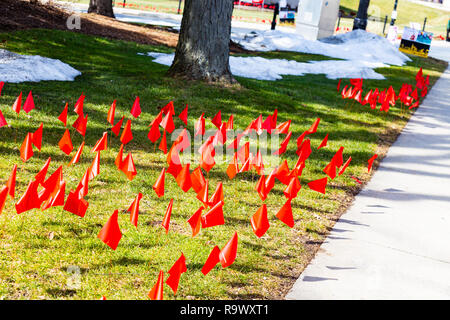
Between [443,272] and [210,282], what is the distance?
1.79m

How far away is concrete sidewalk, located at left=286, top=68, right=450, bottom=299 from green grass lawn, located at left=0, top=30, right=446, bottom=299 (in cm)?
16

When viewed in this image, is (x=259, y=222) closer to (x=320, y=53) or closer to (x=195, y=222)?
(x=195, y=222)

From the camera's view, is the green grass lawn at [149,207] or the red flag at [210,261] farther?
the green grass lawn at [149,207]

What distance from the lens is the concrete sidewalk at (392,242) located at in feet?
11.5

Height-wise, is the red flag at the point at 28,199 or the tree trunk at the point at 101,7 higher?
the tree trunk at the point at 101,7

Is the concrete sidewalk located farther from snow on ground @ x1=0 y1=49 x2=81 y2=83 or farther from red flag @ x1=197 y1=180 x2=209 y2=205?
snow on ground @ x1=0 y1=49 x2=81 y2=83

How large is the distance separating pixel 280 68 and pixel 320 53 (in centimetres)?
557

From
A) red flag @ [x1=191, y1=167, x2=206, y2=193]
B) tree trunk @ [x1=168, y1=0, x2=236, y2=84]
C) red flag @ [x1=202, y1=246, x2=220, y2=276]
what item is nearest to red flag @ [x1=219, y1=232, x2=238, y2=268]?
red flag @ [x1=202, y1=246, x2=220, y2=276]

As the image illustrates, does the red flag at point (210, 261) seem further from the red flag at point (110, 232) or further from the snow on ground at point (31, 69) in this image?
the snow on ground at point (31, 69)

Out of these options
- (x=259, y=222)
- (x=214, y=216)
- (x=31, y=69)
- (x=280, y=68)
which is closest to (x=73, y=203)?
(x=214, y=216)

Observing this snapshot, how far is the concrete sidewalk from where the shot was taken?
350 cm

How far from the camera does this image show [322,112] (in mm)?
9008

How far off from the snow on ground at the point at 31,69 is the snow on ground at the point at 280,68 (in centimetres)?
317

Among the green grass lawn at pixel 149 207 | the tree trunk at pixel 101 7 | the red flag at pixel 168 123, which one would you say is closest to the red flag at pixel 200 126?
the red flag at pixel 168 123
